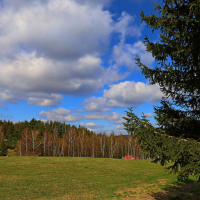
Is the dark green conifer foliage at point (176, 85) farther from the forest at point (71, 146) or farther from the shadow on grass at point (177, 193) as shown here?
the forest at point (71, 146)

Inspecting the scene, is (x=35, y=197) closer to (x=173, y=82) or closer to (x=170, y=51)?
(x=173, y=82)

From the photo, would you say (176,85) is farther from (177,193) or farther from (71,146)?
(71,146)

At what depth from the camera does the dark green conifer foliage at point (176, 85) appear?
19.3 feet

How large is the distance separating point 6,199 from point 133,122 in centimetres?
1003

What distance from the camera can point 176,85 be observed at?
712cm

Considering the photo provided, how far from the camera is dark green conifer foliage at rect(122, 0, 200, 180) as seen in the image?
5879 mm

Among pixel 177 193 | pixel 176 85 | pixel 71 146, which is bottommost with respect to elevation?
pixel 71 146

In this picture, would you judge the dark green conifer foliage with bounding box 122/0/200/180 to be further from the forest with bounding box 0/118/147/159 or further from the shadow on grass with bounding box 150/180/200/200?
the forest with bounding box 0/118/147/159

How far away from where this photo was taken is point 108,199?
10.5m

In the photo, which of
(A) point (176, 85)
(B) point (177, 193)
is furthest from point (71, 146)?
(A) point (176, 85)

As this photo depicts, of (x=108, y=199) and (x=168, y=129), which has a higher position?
(x=168, y=129)

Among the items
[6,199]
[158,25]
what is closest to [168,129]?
[158,25]

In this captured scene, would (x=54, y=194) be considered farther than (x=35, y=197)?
Yes

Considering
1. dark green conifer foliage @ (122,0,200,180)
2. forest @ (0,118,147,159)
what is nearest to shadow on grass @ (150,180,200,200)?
dark green conifer foliage @ (122,0,200,180)
